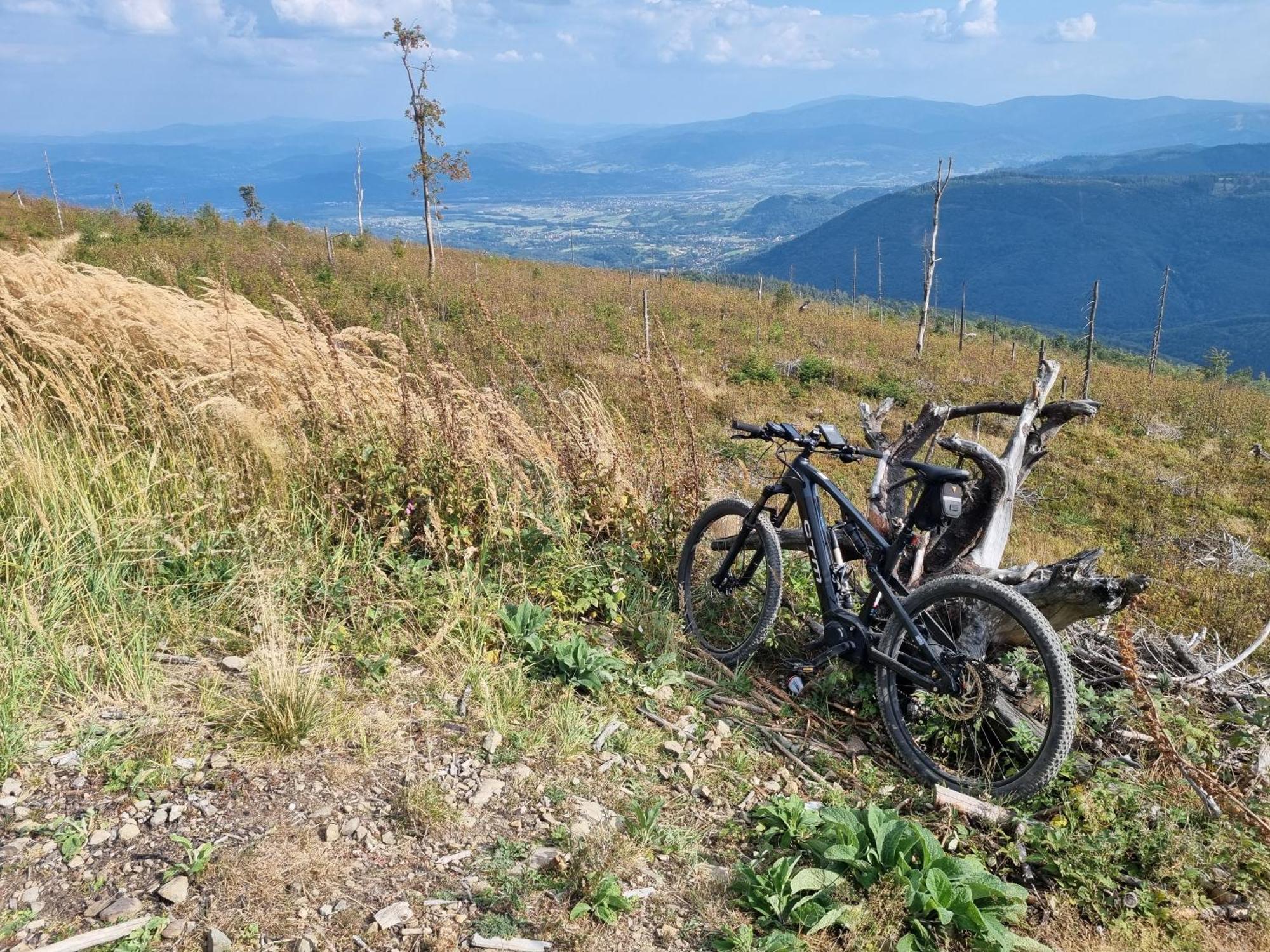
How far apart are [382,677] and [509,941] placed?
1.59 meters

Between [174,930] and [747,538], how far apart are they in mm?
3180

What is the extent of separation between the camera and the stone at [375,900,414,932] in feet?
7.63

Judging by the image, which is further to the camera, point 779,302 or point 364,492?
point 779,302

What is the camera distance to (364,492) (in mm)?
4605

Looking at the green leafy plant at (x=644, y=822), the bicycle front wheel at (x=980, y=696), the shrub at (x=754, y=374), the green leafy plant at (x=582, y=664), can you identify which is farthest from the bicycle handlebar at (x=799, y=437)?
the shrub at (x=754, y=374)

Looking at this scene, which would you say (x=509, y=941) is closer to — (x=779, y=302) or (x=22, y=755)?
(x=22, y=755)

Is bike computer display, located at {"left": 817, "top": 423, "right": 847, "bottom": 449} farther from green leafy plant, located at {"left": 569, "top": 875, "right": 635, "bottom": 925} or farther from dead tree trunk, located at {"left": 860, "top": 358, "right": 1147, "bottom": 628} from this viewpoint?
green leafy plant, located at {"left": 569, "top": 875, "right": 635, "bottom": 925}

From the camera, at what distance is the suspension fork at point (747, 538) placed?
171 inches

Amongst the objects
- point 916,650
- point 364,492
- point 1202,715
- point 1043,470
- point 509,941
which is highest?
point 364,492

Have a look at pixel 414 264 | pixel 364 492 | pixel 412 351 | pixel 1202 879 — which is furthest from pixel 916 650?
pixel 414 264

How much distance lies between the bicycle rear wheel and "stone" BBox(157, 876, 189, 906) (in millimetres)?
2721

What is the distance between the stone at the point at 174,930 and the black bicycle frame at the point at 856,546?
2.85 metres

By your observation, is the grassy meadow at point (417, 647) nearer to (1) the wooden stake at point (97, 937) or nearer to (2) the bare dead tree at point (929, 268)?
(1) the wooden stake at point (97, 937)

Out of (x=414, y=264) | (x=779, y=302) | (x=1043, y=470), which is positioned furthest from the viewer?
(x=779, y=302)
